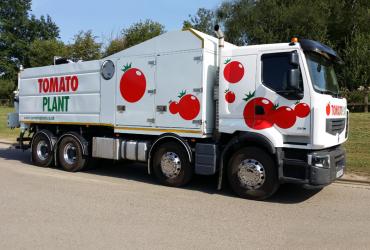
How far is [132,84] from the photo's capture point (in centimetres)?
964

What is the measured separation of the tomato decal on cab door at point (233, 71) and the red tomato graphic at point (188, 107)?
786 millimetres

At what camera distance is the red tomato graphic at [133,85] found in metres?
9.48

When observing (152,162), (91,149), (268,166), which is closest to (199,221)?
(268,166)

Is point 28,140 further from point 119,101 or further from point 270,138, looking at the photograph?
point 270,138

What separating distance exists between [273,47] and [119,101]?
12.6 ft

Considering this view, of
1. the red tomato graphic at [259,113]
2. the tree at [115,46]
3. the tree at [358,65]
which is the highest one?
the tree at [115,46]

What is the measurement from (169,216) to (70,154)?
17.7 feet

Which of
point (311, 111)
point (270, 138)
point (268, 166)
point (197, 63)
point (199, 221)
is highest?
point (197, 63)

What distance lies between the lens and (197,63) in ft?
27.8

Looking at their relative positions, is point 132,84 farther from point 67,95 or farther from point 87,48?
point 87,48

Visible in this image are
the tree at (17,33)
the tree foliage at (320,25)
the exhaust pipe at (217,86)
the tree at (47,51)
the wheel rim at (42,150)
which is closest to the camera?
the exhaust pipe at (217,86)

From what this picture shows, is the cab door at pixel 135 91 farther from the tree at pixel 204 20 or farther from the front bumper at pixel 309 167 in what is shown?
the tree at pixel 204 20

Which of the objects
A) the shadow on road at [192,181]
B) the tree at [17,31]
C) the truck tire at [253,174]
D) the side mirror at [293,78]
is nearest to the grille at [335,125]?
the side mirror at [293,78]

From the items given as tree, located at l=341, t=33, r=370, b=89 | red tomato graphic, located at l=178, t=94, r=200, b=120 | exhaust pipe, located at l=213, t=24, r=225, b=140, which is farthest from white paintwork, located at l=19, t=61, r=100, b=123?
tree, located at l=341, t=33, r=370, b=89
